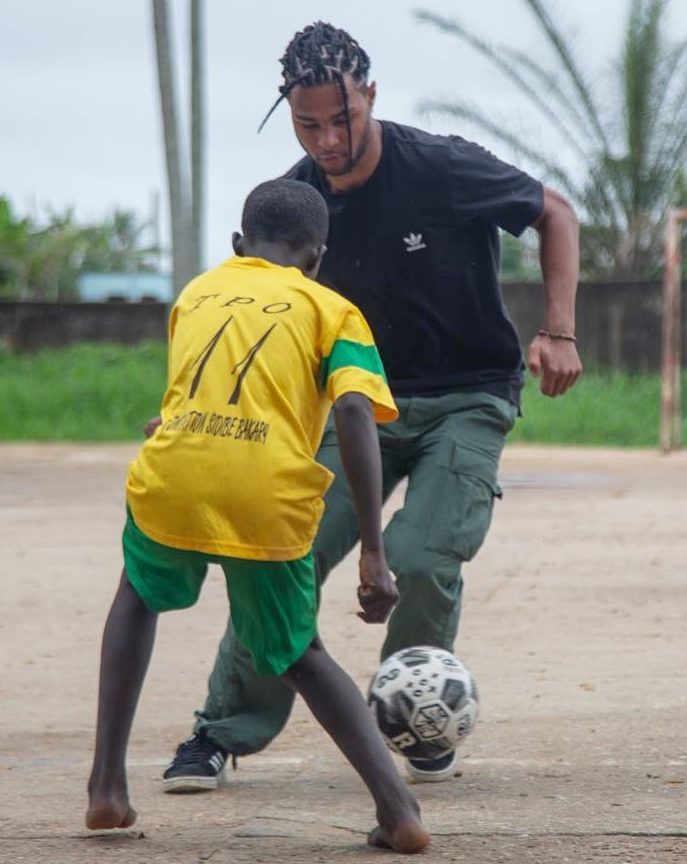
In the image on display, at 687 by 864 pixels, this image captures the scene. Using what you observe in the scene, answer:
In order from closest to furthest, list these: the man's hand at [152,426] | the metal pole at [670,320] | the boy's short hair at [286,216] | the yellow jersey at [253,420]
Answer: the yellow jersey at [253,420]
the boy's short hair at [286,216]
the man's hand at [152,426]
the metal pole at [670,320]

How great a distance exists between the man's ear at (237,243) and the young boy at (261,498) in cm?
18

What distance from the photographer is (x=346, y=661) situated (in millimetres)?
7043

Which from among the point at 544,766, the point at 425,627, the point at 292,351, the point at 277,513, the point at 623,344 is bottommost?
the point at 623,344

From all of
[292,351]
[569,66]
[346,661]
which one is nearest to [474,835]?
[292,351]

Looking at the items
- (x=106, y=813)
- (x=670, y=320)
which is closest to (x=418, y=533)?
(x=106, y=813)

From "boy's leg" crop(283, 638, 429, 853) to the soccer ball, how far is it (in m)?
0.61

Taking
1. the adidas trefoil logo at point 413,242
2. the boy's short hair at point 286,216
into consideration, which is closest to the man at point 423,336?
the adidas trefoil logo at point 413,242

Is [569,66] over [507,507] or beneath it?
over

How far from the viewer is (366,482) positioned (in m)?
4.12

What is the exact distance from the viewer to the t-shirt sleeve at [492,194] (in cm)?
498

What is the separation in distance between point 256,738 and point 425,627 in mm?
501

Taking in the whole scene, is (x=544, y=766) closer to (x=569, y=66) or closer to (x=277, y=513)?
(x=277, y=513)

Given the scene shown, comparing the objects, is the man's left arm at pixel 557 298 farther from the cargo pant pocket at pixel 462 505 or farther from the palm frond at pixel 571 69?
the palm frond at pixel 571 69

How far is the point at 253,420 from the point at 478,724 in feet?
6.76
